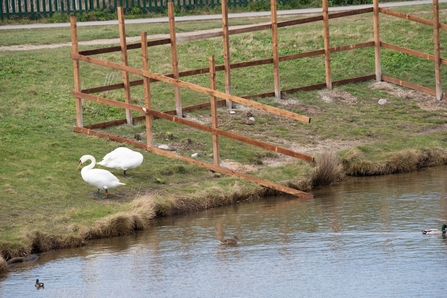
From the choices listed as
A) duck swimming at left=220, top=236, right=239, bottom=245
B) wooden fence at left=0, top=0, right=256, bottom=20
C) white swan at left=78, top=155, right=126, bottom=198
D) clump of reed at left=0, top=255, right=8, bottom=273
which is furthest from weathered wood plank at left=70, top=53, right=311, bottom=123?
wooden fence at left=0, top=0, right=256, bottom=20

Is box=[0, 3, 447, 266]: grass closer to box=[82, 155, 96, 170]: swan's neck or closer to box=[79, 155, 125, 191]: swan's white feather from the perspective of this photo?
box=[79, 155, 125, 191]: swan's white feather

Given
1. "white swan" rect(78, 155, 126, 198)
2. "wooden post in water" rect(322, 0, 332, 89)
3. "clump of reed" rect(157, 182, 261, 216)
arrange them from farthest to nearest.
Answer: "wooden post in water" rect(322, 0, 332, 89) → "clump of reed" rect(157, 182, 261, 216) → "white swan" rect(78, 155, 126, 198)

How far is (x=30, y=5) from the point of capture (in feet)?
115

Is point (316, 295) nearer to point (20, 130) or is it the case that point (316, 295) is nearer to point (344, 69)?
point (20, 130)

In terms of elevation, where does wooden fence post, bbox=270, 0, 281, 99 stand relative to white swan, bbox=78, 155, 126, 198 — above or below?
above

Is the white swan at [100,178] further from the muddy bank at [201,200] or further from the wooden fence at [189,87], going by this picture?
the wooden fence at [189,87]

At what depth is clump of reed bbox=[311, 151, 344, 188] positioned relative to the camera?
786 inches

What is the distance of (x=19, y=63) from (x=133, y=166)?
29.2 feet

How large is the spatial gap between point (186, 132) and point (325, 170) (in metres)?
3.85

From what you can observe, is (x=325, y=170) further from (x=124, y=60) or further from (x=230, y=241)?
(x=124, y=60)

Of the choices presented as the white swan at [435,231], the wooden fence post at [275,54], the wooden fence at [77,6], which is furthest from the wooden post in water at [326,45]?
the wooden fence at [77,6]

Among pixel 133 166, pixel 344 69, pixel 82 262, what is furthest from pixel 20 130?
pixel 344 69

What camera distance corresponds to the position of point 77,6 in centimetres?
3556

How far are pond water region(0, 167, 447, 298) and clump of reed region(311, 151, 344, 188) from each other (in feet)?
3.77
